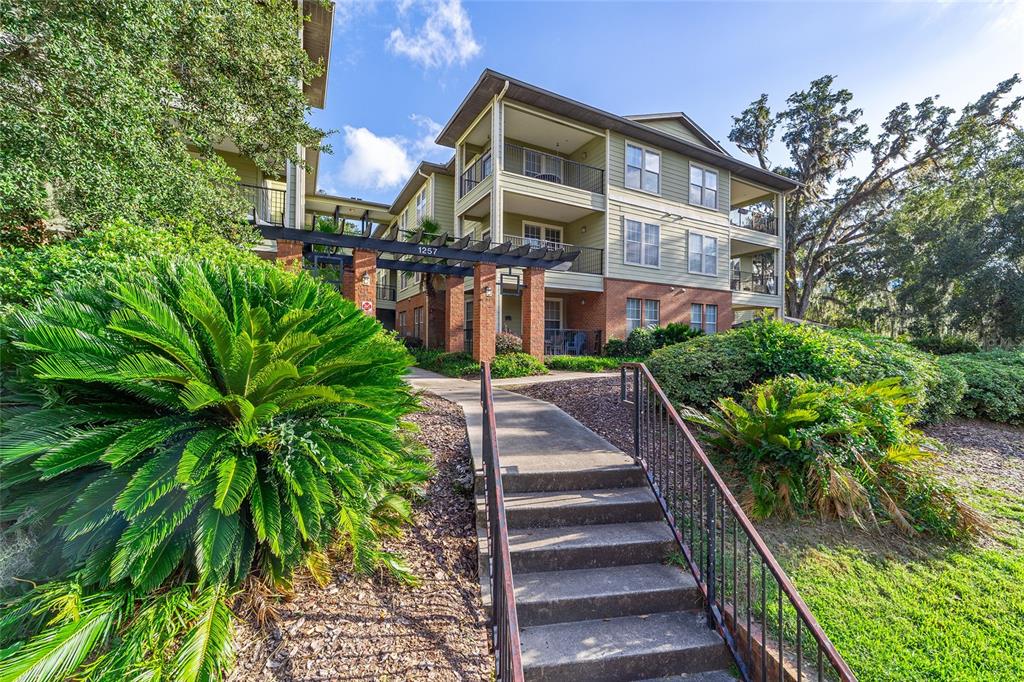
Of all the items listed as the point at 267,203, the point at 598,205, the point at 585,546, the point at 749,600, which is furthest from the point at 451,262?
the point at 749,600

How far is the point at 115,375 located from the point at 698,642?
3.61 m

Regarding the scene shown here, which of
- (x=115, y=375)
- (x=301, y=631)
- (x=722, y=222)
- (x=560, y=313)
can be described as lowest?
(x=301, y=631)

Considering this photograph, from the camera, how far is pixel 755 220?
21562 mm

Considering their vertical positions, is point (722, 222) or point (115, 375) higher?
point (722, 222)

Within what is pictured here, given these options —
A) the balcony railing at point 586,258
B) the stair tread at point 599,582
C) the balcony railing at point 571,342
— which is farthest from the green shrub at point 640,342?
the stair tread at point 599,582

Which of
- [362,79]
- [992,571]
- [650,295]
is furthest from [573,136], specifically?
[992,571]

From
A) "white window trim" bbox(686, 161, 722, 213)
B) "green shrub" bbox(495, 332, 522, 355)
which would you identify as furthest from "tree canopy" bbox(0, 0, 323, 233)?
"white window trim" bbox(686, 161, 722, 213)

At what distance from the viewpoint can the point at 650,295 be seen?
17.6 metres

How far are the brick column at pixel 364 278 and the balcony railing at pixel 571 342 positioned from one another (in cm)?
717

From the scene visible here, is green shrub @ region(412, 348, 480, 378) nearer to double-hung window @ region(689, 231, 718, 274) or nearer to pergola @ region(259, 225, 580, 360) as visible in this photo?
pergola @ region(259, 225, 580, 360)

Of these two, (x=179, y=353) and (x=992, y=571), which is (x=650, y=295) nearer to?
(x=992, y=571)

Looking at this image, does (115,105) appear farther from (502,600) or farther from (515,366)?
(515,366)

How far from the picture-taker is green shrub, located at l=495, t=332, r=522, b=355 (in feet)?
42.5

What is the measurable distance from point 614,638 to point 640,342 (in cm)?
1381
